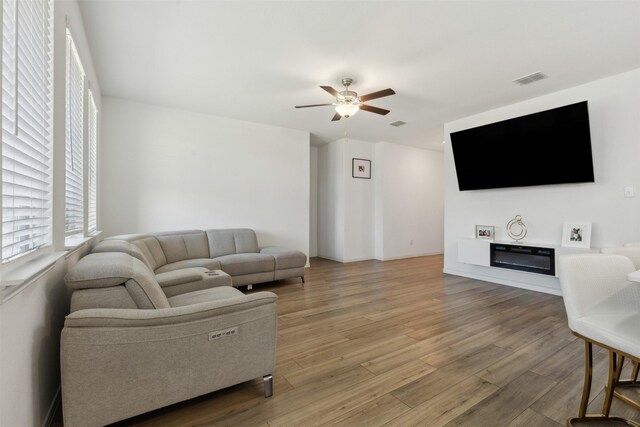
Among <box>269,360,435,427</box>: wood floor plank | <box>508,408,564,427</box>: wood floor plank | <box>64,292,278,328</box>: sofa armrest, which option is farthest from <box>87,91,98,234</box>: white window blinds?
<box>508,408,564,427</box>: wood floor plank

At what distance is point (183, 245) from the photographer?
13.6 ft

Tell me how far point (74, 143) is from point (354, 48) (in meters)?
2.53

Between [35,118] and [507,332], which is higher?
[35,118]

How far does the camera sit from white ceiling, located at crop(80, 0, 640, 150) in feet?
7.54

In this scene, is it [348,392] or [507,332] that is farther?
[507,332]

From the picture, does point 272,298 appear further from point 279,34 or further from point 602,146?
point 602,146

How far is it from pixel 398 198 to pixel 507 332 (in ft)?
14.1

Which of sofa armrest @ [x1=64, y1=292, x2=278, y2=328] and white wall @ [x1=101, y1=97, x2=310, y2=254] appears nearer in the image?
sofa armrest @ [x1=64, y1=292, x2=278, y2=328]

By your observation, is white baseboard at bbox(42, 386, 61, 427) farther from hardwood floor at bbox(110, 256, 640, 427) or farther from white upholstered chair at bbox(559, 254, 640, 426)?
white upholstered chair at bbox(559, 254, 640, 426)

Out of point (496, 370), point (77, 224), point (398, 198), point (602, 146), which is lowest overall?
point (496, 370)

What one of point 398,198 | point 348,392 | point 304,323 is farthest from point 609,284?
point 398,198

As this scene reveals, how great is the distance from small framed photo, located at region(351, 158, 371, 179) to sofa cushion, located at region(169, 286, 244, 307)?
4.54 metres

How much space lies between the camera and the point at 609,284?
5.35 ft

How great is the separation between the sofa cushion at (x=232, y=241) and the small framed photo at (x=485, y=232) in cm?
359
